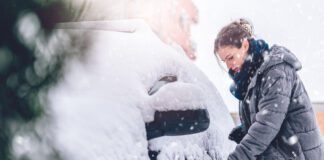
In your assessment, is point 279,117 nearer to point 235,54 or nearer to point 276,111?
point 276,111

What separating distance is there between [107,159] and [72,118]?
190mm

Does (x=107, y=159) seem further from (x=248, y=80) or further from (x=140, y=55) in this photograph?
(x=248, y=80)

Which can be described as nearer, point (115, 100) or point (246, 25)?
point (115, 100)

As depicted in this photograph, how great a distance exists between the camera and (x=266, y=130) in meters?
1.33

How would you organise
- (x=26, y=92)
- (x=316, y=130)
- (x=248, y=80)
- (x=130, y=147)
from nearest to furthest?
(x=26, y=92), (x=130, y=147), (x=316, y=130), (x=248, y=80)

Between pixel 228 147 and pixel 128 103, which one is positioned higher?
pixel 128 103

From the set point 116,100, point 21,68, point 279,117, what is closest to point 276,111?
point 279,117

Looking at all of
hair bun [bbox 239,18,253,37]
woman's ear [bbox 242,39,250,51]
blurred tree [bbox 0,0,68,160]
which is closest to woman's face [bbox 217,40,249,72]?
woman's ear [bbox 242,39,250,51]

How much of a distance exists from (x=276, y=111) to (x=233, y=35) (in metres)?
0.56

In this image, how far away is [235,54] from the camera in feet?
5.43

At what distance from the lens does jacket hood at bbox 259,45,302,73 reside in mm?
1405

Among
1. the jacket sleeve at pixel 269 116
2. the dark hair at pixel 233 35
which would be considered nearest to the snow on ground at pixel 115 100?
the jacket sleeve at pixel 269 116

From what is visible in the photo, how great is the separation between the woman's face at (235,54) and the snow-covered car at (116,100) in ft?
1.18

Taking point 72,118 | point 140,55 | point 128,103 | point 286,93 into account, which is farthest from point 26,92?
point 286,93
